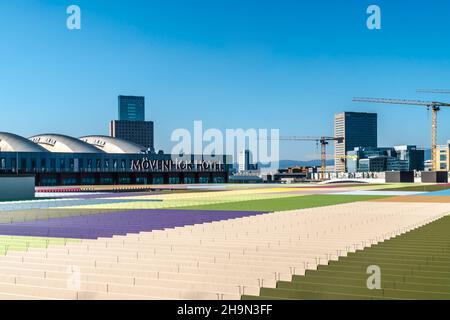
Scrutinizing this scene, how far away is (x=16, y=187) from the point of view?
5984 centimetres

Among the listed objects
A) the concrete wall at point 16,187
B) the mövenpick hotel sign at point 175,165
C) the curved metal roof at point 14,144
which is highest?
the curved metal roof at point 14,144

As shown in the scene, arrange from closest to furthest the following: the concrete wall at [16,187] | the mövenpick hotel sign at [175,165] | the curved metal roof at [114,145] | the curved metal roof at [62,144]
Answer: the concrete wall at [16,187]
the mövenpick hotel sign at [175,165]
the curved metal roof at [62,144]
the curved metal roof at [114,145]

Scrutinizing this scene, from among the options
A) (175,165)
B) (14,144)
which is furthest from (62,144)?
(175,165)

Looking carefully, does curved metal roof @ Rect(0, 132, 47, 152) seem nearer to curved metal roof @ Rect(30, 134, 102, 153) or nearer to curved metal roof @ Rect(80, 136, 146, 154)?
curved metal roof @ Rect(30, 134, 102, 153)

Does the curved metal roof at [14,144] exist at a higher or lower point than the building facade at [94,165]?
higher

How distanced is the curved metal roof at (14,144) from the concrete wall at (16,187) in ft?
253

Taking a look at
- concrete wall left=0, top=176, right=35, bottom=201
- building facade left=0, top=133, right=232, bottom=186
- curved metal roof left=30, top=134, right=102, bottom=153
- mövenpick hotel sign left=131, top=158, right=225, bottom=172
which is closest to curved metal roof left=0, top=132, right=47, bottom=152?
building facade left=0, top=133, right=232, bottom=186

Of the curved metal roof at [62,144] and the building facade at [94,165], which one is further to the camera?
the curved metal roof at [62,144]

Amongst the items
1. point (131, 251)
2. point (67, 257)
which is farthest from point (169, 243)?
point (67, 257)

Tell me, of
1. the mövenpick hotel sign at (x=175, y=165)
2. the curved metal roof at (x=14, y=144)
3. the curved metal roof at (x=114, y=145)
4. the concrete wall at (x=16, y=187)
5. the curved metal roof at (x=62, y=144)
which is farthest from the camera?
the curved metal roof at (x=114, y=145)

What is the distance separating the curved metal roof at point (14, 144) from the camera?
134 meters

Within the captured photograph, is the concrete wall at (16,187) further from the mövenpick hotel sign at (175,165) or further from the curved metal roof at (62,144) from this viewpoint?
the curved metal roof at (62,144)

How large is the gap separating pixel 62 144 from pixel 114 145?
19.7 metres

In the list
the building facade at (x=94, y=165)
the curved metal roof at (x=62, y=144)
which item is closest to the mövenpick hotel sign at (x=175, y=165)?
the building facade at (x=94, y=165)
